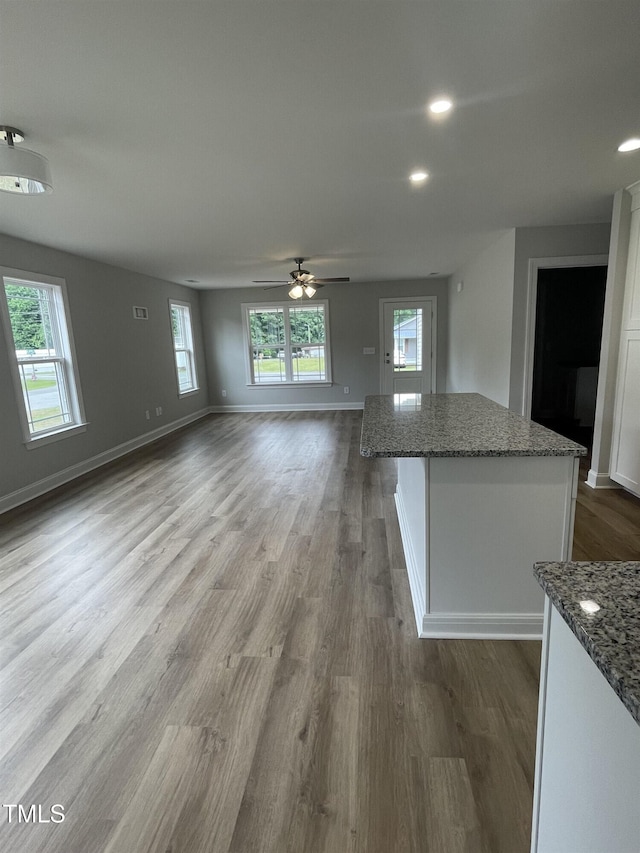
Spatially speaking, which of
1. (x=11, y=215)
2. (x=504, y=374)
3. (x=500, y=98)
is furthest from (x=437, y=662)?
(x=11, y=215)

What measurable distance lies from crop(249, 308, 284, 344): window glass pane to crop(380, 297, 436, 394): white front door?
1.89 meters

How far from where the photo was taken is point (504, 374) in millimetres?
4301

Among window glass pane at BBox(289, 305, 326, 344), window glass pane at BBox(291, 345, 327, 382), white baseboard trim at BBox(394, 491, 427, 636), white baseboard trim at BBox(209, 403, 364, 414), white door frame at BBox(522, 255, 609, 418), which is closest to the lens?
white baseboard trim at BBox(394, 491, 427, 636)

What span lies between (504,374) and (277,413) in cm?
451

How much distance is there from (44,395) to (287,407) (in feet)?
14.6

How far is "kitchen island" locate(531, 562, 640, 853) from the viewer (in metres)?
0.57

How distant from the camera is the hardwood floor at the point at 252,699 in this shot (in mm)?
1188

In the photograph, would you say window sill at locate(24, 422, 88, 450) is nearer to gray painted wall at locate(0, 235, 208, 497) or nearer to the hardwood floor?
gray painted wall at locate(0, 235, 208, 497)

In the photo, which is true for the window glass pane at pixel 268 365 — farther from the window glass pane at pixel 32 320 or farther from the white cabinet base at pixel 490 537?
the white cabinet base at pixel 490 537

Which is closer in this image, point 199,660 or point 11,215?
point 199,660

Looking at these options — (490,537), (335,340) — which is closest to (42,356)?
(490,537)

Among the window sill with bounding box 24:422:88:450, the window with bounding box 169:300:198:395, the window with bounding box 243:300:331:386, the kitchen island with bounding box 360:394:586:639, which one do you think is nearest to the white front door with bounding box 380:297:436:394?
the window with bounding box 243:300:331:386

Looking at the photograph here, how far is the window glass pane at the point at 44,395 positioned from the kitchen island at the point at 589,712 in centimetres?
449

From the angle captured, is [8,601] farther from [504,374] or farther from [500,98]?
[504,374]
